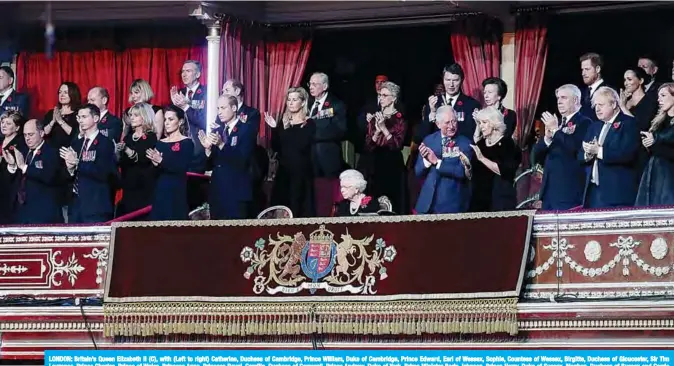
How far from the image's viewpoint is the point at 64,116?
21016mm

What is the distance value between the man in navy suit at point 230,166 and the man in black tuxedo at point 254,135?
5 centimetres

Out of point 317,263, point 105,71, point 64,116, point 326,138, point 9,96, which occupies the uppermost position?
point 105,71

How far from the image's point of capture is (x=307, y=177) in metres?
19.8

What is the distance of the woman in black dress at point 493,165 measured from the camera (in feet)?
60.6

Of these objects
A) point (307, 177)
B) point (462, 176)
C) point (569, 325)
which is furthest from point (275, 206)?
point (569, 325)

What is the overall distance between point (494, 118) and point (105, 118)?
4243mm

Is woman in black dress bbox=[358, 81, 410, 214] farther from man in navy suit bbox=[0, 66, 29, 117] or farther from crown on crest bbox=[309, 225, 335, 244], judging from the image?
man in navy suit bbox=[0, 66, 29, 117]

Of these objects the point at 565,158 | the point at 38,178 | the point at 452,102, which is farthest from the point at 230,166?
the point at 565,158

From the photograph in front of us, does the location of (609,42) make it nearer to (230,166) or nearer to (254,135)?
(254,135)

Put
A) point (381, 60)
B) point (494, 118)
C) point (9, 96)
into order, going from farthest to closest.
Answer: point (381, 60), point (9, 96), point (494, 118)

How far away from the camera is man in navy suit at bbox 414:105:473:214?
18484mm

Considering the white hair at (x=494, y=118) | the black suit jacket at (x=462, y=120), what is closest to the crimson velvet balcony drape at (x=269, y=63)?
the black suit jacket at (x=462, y=120)

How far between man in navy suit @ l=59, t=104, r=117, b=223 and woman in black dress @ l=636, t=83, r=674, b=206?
509 centimetres

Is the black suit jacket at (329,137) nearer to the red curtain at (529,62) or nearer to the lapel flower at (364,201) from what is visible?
the lapel flower at (364,201)
